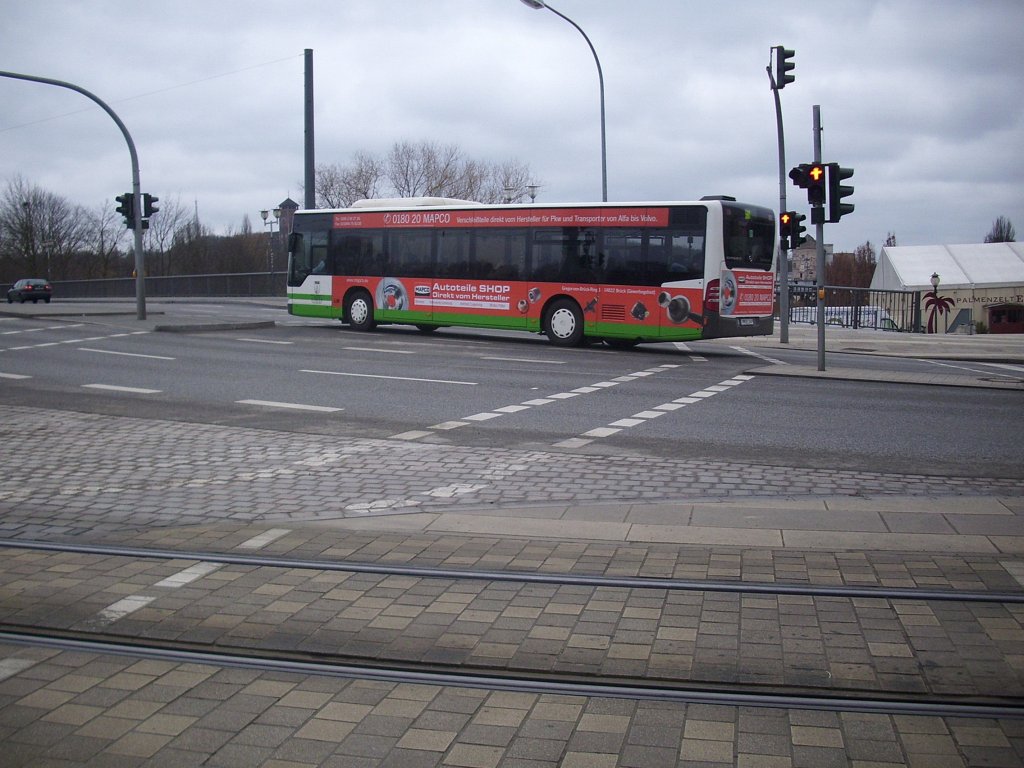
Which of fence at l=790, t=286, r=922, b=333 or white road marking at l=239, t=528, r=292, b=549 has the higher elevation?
fence at l=790, t=286, r=922, b=333

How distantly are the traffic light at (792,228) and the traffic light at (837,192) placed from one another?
524 cm

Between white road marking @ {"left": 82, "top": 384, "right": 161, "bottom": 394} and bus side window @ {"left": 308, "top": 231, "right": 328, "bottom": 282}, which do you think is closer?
white road marking @ {"left": 82, "top": 384, "right": 161, "bottom": 394}

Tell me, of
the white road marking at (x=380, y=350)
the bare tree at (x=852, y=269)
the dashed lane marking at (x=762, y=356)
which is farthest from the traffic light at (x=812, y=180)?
the bare tree at (x=852, y=269)

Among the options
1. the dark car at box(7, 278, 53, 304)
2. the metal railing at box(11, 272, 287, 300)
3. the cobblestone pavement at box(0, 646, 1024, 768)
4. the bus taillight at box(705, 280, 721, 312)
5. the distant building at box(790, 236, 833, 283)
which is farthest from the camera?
the distant building at box(790, 236, 833, 283)

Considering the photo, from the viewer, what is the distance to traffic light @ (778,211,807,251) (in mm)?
24484

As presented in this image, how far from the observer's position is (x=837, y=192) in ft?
61.6

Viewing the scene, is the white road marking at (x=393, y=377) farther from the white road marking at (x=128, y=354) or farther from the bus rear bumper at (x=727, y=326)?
the bus rear bumper at (x=727, y=326)

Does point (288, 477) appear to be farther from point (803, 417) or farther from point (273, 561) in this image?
point (803, 417)

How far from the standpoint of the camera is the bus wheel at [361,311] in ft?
87.2

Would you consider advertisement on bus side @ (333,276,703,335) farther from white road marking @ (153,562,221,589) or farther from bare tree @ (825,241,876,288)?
bare tree @ (825,241,876,288)

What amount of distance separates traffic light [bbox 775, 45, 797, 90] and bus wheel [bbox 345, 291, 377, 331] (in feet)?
37.7

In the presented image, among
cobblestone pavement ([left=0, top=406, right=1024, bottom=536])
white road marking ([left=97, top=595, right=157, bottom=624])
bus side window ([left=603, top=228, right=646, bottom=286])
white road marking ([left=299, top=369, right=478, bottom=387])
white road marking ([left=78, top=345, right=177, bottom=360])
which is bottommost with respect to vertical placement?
white road marking ([left=97, top=595, right=157, bottom=624])

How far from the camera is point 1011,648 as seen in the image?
455 cm

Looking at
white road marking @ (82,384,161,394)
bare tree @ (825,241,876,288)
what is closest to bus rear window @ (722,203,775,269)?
white road marking @ (82,384,161,394)
